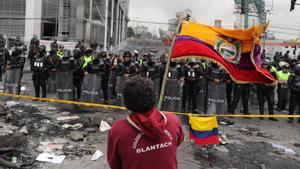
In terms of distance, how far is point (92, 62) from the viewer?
10969 mm

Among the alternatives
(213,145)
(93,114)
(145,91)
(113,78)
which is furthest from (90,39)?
(145,91)

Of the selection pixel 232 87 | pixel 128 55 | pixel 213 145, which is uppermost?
pixel 128 55

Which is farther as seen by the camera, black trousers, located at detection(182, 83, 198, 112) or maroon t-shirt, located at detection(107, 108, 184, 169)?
black trousers, located at detection(182, 83, 198, 112)

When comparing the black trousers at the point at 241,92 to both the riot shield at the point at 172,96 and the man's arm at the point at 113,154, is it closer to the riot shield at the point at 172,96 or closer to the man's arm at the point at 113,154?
the riot shield at the point at 172,96

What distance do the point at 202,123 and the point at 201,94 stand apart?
4812 mm

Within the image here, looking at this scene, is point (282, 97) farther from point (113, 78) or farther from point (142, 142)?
point (142, 142)

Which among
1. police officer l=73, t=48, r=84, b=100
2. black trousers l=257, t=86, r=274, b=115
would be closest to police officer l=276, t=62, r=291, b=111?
black trousers l=257, t=86, r=274, b=115

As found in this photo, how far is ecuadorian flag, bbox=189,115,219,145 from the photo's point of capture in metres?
6.81

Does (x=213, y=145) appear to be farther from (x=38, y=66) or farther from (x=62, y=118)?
(x=38, y=66)

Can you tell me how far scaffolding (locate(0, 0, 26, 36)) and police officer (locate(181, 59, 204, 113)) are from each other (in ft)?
64.7

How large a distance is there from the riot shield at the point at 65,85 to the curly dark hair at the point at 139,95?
8.74 m

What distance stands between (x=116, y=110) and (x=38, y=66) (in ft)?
9.47

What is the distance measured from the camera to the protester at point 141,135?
2393 mm

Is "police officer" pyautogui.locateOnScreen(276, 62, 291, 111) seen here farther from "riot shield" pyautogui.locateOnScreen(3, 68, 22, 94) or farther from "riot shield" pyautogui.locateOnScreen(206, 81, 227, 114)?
"riot shield" pyautogui.locateOnScreen(3, 68, 22, 94)
